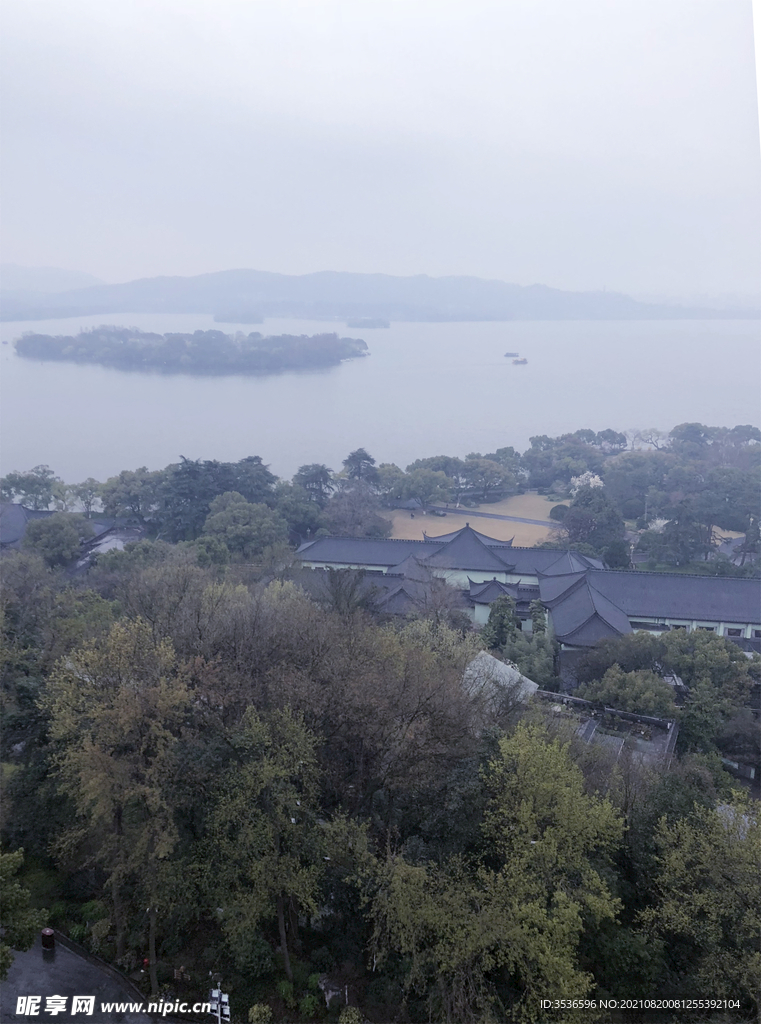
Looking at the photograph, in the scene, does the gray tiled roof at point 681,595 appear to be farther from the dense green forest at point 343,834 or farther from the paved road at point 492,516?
the paved road at point 492,516

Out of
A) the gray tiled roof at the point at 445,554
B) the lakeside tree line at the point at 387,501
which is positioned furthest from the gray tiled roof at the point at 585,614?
the lakeside tree line at the point at 387,501

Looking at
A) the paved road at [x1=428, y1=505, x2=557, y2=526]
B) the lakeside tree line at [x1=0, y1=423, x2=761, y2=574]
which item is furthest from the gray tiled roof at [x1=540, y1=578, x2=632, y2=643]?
the paved road at [x1=428, y1=505, x2=557, y2=526]

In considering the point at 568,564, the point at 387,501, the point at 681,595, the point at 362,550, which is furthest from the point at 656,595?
the point at 387,501

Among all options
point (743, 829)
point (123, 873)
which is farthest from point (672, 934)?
point (123, 873)

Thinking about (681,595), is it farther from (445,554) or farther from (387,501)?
(387,501)

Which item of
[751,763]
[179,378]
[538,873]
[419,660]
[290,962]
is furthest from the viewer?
[179,378]

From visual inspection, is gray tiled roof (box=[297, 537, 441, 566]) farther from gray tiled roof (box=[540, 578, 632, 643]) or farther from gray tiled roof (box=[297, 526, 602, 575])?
gray tiled roof (box=[540, 578, 632, 643])

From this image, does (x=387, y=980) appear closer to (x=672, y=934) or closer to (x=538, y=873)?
(x=538, y=873)

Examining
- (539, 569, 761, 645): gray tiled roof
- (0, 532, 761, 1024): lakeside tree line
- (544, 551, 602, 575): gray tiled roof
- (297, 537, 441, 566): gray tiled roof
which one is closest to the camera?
(0, 532, 761, 1024): lakeside tree line
